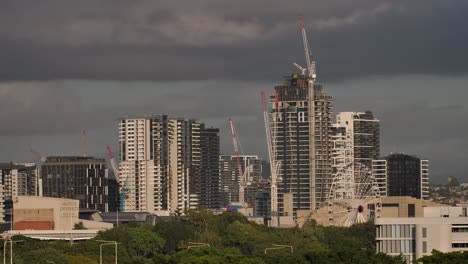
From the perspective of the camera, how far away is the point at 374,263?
654 feet

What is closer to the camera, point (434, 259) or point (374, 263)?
point (434, 259)

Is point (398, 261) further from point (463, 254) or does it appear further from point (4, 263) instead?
point (4, 263)

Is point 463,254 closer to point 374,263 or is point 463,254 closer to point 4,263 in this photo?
point 374,263

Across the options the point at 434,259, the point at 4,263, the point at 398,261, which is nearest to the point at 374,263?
the point at 398,261

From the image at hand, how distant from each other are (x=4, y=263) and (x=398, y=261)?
45.9m

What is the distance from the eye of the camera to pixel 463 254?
188 meters

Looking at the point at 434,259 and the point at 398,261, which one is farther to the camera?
the point at 398,261

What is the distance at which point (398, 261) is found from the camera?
655ft

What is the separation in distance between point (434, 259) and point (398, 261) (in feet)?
48.5

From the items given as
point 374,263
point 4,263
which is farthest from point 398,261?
point 4,263

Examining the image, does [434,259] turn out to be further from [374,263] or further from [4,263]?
[4,263]

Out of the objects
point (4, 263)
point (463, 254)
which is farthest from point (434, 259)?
point (4, 263)

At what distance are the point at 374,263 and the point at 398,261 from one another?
2.85m

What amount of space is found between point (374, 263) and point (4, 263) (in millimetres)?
43025
